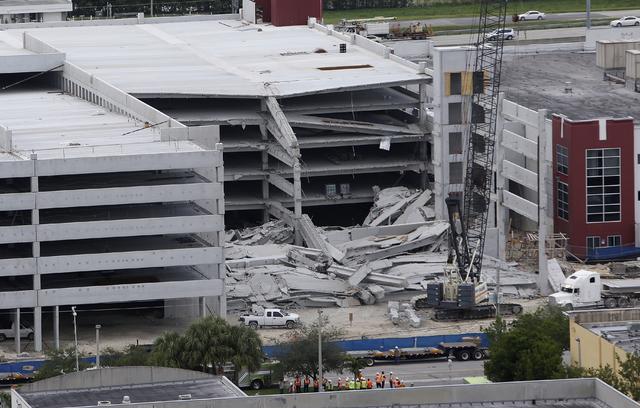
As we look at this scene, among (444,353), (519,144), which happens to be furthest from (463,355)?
(519,144)

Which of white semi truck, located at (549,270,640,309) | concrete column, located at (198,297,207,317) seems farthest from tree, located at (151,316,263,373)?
white semi truck, located at (549,270,640,309)

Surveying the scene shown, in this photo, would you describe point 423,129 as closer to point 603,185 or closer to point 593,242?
point 593,242

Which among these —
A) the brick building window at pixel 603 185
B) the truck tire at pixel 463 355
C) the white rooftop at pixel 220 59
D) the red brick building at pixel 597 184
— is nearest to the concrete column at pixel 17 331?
the truck tire at pixel 463 355

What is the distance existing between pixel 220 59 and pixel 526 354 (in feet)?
239

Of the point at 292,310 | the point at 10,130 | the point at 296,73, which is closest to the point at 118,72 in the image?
the point at 296,73

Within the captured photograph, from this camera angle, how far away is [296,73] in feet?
528

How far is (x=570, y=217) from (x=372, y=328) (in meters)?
17.0

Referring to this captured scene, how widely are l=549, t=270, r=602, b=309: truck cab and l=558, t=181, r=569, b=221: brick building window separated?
10797 mm

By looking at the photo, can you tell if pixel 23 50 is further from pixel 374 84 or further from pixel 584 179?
pixel 584 179

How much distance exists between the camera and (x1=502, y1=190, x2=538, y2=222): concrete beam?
5369 inches

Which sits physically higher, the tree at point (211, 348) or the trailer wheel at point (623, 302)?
the trailer wheel at point (623, 302)

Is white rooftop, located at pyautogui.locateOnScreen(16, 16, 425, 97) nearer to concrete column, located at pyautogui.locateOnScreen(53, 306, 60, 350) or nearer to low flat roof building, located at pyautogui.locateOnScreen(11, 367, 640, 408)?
concrete column, located at pyautogui.locateOnScreen(53, 306, 60, 350)

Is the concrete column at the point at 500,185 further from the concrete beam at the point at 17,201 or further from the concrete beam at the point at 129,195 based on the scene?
the concrete beam at the point at 17,201

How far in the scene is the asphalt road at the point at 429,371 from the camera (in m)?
112
